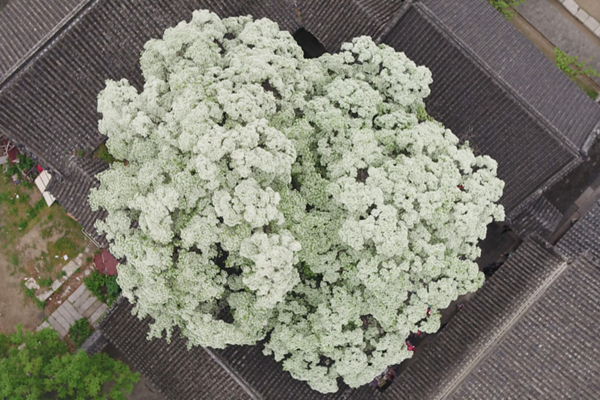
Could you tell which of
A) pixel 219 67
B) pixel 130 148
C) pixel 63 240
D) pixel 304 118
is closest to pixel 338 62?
pixel 304 118

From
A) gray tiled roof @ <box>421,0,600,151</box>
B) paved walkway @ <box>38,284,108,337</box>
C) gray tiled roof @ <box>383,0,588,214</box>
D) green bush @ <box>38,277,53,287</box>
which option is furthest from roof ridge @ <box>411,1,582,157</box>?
green bush @ <box>38,277,53,287</box>

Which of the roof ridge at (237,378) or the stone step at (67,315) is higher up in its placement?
the roof ridge at (237,378)

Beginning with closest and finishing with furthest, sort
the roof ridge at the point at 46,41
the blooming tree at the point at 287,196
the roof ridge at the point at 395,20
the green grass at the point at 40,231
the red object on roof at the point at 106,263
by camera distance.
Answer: the blooming tree at the point at 287,196, the roof ridge at the point at 46,41, the roof ridge at the point at 395,20, the red object on roof at the point at 106,263, the green grass at the point at 40,231

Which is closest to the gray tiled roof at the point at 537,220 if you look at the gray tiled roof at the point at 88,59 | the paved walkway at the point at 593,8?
the gray tiled roof at the point at 88,59

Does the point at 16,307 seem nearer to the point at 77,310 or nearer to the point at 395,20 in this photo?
the point at 77,310

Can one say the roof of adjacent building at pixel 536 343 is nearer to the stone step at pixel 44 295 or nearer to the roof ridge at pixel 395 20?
the roof ridge at pixel 395 20

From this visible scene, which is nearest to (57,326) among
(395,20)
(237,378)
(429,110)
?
(237,378)
